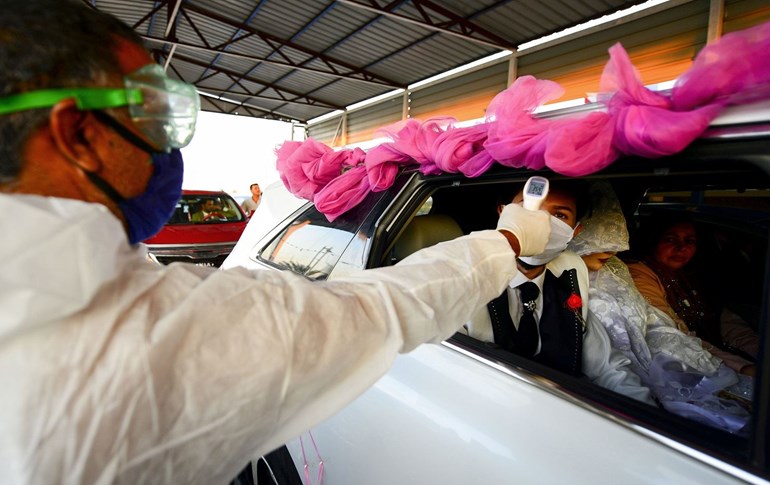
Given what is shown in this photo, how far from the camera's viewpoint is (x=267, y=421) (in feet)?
2.44

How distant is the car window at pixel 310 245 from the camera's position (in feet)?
6.32

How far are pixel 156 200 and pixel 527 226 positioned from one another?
97 centimetres

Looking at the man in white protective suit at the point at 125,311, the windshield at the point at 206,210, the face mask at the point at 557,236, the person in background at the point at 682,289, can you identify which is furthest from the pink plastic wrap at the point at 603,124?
the windshield at the point at 206,210

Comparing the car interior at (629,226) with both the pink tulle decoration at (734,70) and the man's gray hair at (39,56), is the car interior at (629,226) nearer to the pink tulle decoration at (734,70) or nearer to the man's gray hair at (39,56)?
the pink tulle decoration at (734,70)

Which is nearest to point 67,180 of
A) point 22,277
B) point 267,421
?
point 22,277

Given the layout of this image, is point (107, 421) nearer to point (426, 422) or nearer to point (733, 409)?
A: point (426, 422)

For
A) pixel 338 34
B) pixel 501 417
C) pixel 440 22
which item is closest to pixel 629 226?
pixel 501 417

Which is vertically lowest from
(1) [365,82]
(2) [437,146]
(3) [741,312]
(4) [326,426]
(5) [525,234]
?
(4) [326,426]

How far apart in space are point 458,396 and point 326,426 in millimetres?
587

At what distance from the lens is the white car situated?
90 cm

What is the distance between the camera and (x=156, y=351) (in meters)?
0.63

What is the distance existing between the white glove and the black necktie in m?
0.47

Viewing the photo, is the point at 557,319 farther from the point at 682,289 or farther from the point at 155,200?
the point at 155,200

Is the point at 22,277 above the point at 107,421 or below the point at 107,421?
above
